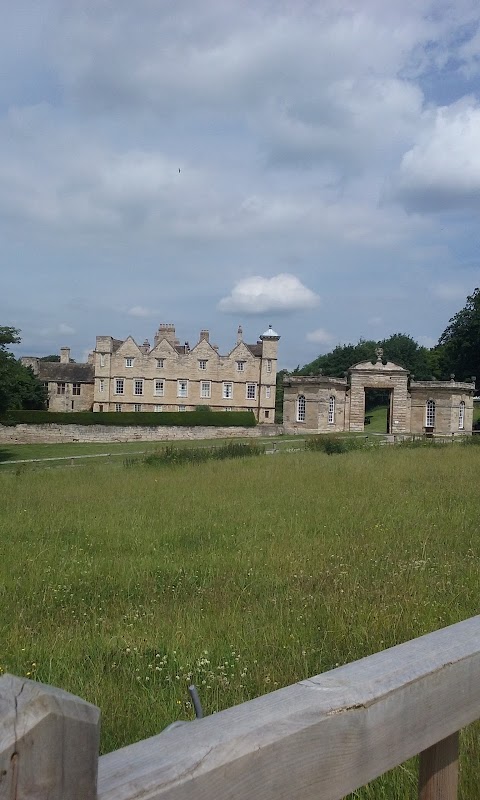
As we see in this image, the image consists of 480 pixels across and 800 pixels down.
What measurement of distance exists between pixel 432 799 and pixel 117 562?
6.07 m

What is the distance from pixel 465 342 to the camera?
69125mm

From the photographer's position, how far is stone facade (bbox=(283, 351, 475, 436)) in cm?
5269

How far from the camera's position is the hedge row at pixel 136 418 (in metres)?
47.7

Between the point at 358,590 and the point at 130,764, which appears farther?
the point at 358,590

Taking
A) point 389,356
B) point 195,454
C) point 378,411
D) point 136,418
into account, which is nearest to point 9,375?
point 195,454

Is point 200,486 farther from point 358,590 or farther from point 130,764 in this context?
point 130,764

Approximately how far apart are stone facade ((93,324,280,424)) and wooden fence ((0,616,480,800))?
62487 mm

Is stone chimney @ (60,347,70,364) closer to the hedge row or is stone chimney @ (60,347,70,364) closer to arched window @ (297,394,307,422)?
the hedge row

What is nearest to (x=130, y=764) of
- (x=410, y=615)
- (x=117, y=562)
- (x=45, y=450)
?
(x=410, y=615)

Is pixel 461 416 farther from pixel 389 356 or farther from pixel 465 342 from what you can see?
pixel 389 356

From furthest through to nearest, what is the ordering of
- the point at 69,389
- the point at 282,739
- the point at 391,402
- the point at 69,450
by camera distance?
the point at 69,389, the point at 391,402, the point at 69,450, the point at 282,739

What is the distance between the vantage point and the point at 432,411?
53.7 m

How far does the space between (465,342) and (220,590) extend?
222 ft

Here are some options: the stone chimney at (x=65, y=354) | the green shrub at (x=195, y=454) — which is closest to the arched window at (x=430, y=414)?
the green shrub at (x=195, y=454)
